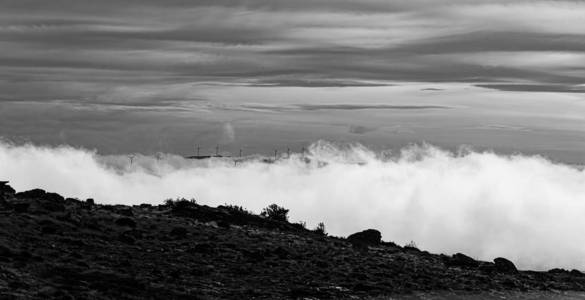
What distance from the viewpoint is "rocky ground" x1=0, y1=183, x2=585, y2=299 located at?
98.5ft

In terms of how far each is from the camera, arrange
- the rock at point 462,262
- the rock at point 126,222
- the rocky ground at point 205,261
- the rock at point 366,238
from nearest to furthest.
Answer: the rocky ground at point 205,261 → the rock at point 126,222 → the rock at point 462,262 → the rock at point 366,238

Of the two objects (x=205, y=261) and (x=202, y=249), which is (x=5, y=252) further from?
(x=202, y=249)

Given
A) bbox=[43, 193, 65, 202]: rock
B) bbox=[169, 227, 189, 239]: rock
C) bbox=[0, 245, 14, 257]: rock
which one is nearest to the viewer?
bbox=[0, 245, 14, 257]: rock

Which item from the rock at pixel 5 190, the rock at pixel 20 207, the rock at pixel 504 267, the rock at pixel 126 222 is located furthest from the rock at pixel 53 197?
the rock at pixel 504 267

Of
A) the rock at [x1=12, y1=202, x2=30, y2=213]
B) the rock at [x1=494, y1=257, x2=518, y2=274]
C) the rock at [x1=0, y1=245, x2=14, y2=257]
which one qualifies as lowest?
the rock at [x1=494, y1=257, x2=518, y2=274]

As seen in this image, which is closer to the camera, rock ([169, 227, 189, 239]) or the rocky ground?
the rocky ground

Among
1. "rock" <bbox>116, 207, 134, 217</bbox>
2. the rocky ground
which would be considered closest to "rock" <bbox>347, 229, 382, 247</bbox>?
Answer: the rocky ground

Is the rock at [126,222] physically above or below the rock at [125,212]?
below

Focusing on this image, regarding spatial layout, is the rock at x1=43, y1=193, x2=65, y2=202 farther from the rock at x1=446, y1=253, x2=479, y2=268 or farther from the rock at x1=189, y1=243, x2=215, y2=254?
the rock at x1=446, y1=253, x2=479, y2=268

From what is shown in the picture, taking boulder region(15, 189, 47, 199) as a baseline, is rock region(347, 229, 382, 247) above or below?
below

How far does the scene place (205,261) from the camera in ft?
118

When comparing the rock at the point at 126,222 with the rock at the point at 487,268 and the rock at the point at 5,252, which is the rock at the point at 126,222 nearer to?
the rock at the point at 5,252

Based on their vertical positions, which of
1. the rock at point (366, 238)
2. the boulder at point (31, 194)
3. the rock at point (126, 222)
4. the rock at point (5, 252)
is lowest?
the rock at point (366, 238)

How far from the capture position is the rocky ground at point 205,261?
30.0 m
